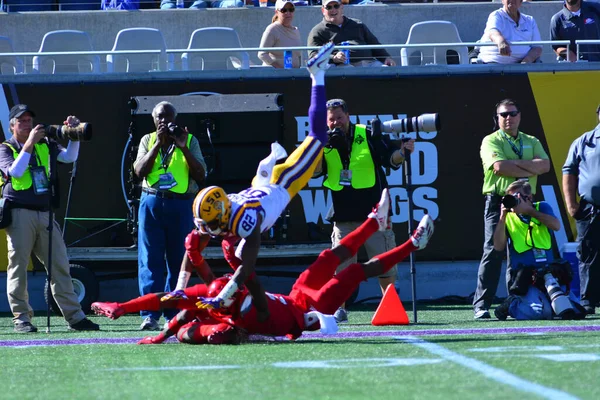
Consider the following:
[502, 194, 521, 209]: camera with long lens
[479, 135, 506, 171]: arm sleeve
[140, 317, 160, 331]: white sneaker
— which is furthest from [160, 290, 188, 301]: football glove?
[479, 135, 506, 171]: arm sleeve

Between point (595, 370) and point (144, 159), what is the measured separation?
4.93m

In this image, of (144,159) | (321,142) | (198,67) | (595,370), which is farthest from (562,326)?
(198,67)

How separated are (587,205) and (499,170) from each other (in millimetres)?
1110

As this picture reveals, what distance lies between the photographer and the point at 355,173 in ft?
31.6

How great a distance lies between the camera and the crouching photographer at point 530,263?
30.6ft

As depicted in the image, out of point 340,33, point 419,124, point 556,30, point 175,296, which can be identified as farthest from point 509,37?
point 175,296

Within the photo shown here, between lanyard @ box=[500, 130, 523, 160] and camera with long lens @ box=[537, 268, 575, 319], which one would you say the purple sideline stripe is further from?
lanyard @ box=[500, 130, 523, 160]

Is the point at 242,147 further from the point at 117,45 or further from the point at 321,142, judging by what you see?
the point at 321,142

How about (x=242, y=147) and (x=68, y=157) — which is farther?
(x=242, y=147)

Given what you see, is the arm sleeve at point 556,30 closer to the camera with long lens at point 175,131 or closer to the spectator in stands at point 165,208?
the spectator in stands at point 165,208

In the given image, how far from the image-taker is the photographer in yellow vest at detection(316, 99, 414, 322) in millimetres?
9570

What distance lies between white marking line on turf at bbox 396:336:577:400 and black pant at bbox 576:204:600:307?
137 inches

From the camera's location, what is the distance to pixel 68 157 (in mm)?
9695

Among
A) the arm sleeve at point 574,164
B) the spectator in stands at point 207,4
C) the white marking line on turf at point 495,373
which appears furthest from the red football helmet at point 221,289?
the spectator in stands at point 207,4
